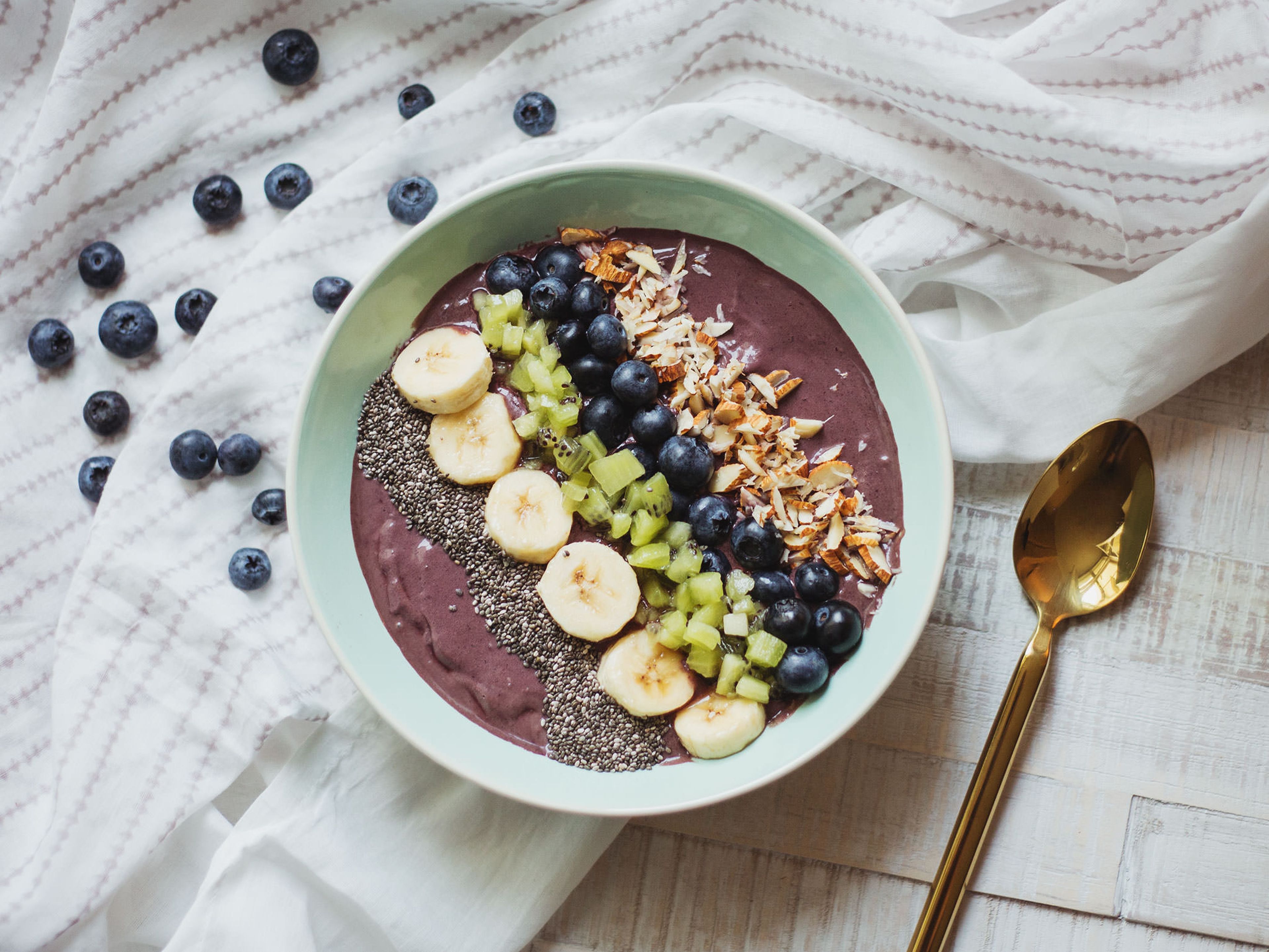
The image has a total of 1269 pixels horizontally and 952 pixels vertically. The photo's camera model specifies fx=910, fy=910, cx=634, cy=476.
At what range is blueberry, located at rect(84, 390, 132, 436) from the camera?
180 cm

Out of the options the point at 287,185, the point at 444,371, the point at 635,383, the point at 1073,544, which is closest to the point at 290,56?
the point at 287,185

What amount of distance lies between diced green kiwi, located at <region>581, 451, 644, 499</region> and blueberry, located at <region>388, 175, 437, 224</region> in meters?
0.62

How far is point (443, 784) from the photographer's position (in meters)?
1.78

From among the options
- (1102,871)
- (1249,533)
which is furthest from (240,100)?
(1102,871)

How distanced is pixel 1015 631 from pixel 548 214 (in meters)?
1.20

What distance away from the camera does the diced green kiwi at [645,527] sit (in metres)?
1.61

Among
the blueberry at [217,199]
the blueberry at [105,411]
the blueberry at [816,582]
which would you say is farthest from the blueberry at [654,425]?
the blueberry at [105,411]

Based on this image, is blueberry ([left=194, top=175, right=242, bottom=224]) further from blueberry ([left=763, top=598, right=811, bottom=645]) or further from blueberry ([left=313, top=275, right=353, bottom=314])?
blueberry ([left=763, top=598, right=811, bottom=645])

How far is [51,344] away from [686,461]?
1.28m

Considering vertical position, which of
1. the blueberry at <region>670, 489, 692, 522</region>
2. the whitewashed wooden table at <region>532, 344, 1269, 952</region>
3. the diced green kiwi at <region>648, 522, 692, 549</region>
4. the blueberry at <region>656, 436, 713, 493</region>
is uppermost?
the blueberry at <region>656, 436, 713, 493</region>

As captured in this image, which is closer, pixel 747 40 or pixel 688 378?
pixel 688 378

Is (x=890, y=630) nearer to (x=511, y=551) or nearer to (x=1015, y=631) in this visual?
(x=1015, y=631)

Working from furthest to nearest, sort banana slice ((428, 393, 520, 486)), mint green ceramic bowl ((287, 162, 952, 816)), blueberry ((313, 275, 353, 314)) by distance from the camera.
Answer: blueberry ((313, 275, 353, 314))
banana slice ((428, 393, 520, 486))
mint green ceramic bowl ((287, 162, 952, 816))

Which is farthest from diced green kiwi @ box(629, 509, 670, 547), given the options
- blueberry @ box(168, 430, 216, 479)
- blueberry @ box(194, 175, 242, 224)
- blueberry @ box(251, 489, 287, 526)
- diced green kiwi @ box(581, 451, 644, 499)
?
blueberry @ box(194, 175, 242, 224)
